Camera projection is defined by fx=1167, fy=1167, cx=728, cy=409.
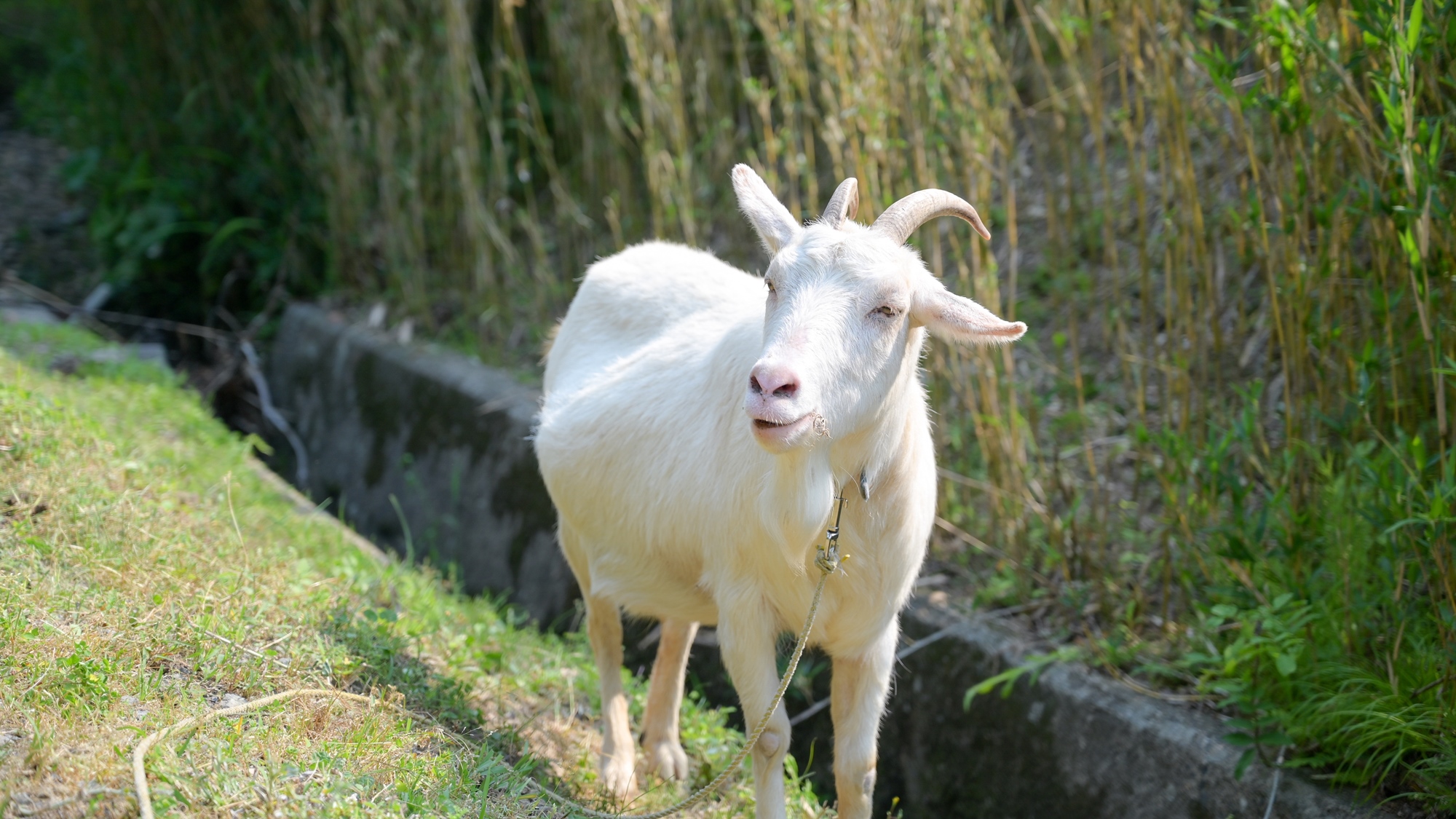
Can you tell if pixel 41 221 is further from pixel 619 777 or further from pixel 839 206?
pixel 839 206

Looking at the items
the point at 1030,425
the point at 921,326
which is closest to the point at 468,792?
the point at 921,326

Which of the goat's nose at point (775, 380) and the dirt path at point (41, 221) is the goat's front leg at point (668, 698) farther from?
the dirt path at point (41, 221)

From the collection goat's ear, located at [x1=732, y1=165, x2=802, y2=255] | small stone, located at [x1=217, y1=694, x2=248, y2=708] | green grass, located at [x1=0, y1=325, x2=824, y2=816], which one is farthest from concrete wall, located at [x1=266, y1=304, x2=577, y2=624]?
goat's ear, located at [x1=732, y1=165, x2=802, y2=255]

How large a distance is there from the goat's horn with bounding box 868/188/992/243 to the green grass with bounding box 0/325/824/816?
5.12 feet

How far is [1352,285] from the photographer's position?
11.6 feet

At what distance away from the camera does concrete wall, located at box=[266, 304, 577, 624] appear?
5.47 m

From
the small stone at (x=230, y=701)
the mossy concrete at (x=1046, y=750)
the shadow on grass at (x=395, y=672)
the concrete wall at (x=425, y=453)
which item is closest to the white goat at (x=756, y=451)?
the shadow on grass at (x=395, y=672)

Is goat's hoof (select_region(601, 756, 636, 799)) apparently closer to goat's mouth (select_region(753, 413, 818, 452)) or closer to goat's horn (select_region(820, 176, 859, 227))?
goat's mouth (select_region(753, 413, 818, 452))

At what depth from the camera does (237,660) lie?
293 cm

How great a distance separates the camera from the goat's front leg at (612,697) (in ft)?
11.4

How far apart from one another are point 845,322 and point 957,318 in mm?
264

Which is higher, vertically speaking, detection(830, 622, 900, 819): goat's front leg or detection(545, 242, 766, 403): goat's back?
detection(545, 242, 766, 403): goat's back

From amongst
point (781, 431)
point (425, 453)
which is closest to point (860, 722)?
point (781, 431)

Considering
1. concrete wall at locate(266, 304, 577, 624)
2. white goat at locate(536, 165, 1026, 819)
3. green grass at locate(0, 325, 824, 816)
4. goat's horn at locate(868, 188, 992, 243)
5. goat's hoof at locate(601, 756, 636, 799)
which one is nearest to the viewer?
green grass at locate(0, 325, 824, 816)
